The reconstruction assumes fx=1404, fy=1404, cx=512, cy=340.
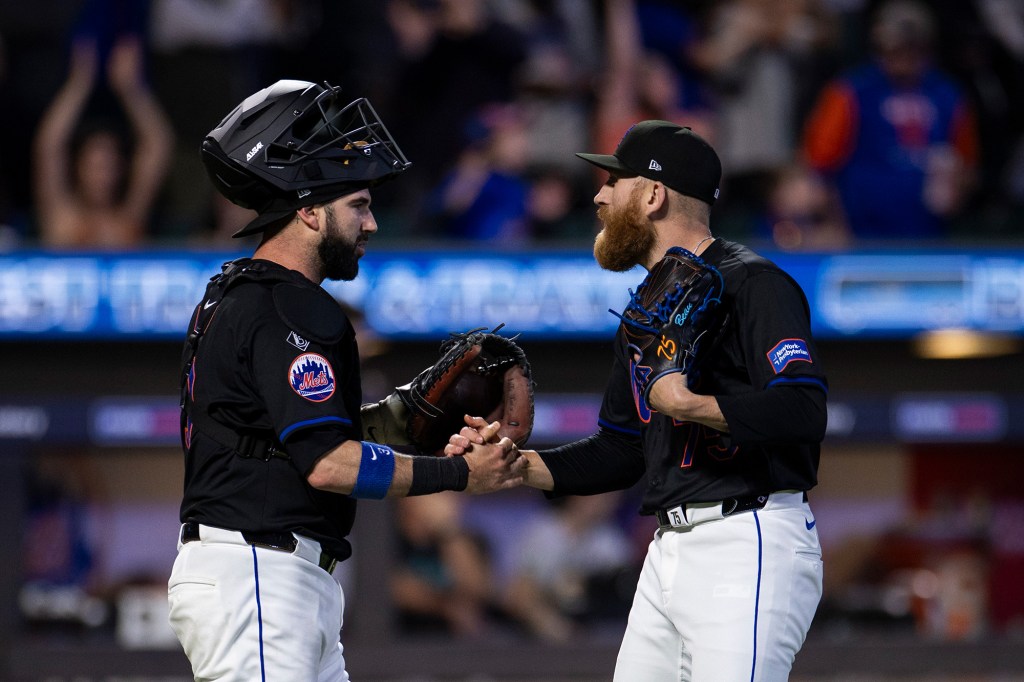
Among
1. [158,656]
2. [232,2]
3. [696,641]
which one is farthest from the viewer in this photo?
[232,2]

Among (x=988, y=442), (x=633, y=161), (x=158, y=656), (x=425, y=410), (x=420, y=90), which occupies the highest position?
(x=420, y=90)

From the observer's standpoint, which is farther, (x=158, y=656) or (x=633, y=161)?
(x=158, y=656)

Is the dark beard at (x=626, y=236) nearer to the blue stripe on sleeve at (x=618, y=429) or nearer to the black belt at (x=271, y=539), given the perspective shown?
the blue stripe on sleeve at (x=618, y=429)

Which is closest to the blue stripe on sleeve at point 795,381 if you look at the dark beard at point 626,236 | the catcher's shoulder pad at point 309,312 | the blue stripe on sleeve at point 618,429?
the dark beard at point 626,236

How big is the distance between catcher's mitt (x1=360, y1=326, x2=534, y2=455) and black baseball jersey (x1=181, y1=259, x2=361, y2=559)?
55 centimetres

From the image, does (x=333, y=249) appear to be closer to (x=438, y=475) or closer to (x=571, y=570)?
(x=438, y=475)

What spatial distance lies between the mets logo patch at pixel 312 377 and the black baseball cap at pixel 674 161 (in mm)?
1088

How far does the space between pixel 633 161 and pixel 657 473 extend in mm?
875

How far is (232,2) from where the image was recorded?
31.0 feet

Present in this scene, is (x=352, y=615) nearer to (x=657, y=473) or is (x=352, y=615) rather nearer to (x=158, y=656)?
(x=158, y=656)

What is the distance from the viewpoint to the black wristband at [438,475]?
3.53 meters

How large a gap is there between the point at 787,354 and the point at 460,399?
0.98 metres

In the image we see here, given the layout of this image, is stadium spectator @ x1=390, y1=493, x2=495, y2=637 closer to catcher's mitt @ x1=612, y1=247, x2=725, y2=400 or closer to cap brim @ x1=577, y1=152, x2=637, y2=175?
cap brim @ x1=577, y1=152, x2=637, y2=175

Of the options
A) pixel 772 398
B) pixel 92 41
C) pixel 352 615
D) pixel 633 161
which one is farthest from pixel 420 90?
A: pixel 772 398
